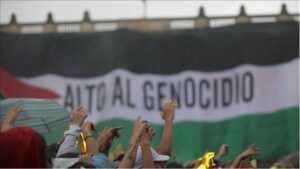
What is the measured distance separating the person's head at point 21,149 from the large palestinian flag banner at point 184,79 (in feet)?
40.7

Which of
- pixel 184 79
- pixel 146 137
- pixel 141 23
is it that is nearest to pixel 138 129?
Result: pixel 146 137

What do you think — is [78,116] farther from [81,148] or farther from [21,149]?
[21,149]

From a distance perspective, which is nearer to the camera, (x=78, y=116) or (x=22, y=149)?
(x=22, y=149)

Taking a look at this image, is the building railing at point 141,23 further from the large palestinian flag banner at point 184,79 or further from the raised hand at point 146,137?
the raised hand at point 146,137

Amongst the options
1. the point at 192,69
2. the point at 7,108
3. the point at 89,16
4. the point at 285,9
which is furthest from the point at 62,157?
the point at 89,16

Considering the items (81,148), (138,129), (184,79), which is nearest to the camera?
(138,129)

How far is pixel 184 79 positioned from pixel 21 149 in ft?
48.4

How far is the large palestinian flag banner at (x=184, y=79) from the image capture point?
15.6 meters

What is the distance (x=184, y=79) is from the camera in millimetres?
16734

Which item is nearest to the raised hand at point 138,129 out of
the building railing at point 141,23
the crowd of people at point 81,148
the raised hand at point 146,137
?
the crowd of people at point 81,148

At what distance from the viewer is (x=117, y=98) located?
16172 mm

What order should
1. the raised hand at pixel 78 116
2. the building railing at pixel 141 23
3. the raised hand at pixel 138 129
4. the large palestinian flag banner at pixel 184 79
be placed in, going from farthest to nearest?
the building railing at pixel 141 23 → the large palestinian flag banner at pixel 184 79 → the raised hand at pixel 78 116 → the raised hand at pixel 138 129

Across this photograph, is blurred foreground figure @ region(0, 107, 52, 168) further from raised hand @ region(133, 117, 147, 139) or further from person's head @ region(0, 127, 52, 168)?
raised hand @ region(133, 117, 147, 139)

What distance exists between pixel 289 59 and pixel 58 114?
1250 cm
